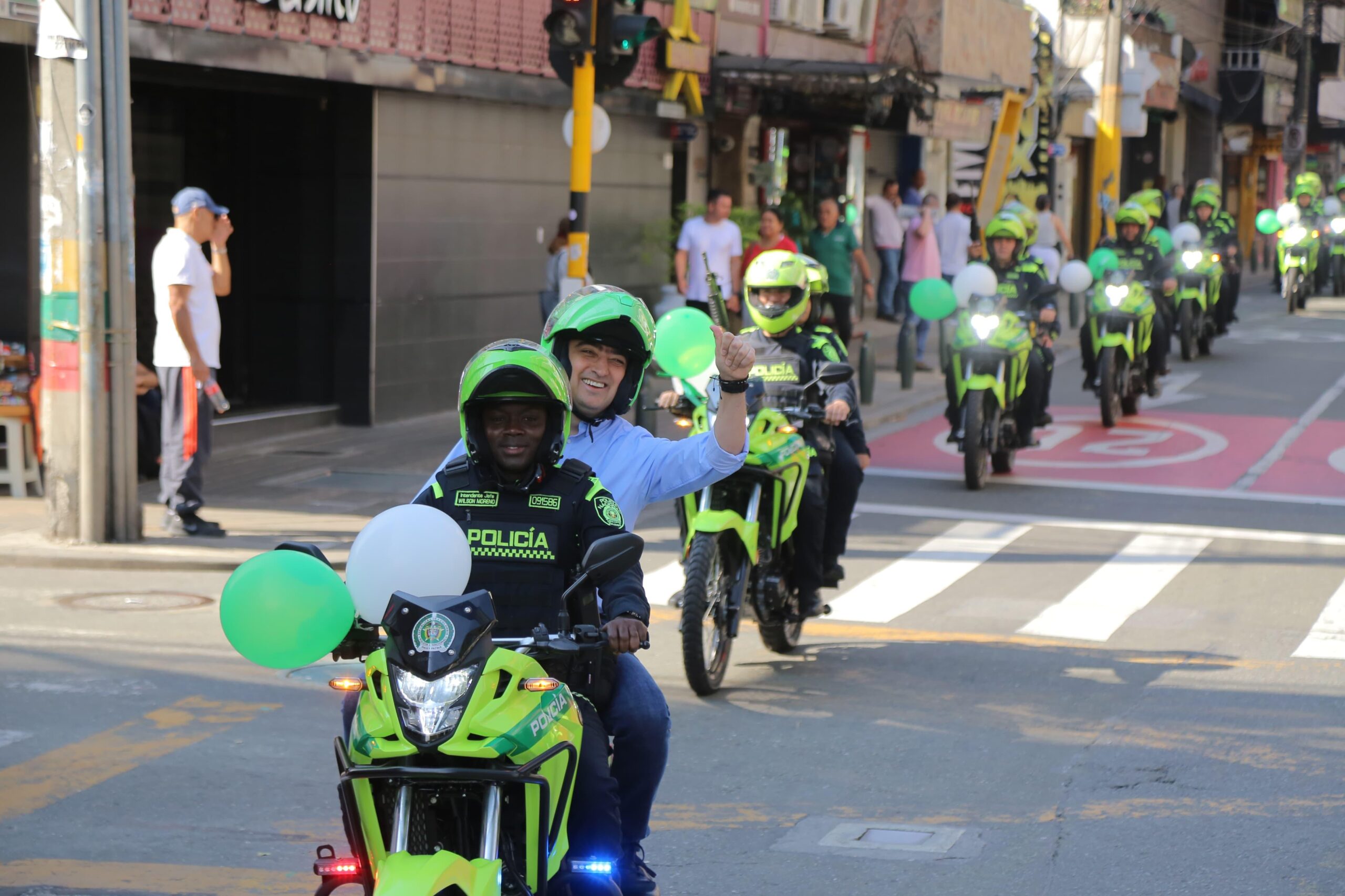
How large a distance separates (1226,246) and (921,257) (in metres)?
4.18

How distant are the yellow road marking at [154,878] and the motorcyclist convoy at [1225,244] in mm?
20283

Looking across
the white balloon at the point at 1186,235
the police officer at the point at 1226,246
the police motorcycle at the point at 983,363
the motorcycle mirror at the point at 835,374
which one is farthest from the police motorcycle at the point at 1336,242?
the motorcycle mirror at the point at 835,374

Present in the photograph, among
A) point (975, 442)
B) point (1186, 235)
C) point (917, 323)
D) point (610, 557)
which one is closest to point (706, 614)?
point (610, 557)

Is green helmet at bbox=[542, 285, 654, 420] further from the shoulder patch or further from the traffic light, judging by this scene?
the traffic light

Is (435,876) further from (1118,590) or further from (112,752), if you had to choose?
(1118,590)

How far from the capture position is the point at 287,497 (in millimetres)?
12812

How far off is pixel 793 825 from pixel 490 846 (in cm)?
258

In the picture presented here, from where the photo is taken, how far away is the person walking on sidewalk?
27.0 metres

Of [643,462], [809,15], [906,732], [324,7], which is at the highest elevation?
[809,15]

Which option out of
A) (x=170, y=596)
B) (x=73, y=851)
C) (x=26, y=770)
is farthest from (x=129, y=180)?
(x=73, y=851)

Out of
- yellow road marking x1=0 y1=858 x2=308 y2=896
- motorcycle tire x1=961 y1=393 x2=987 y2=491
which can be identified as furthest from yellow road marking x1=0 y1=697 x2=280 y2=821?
motorcycle tire x1=961 y1=393 x2=987 y2=491

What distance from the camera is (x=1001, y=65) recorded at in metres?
34.5

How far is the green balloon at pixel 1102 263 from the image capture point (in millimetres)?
17812

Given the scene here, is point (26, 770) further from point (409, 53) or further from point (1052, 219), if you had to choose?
point (1052, 219)
